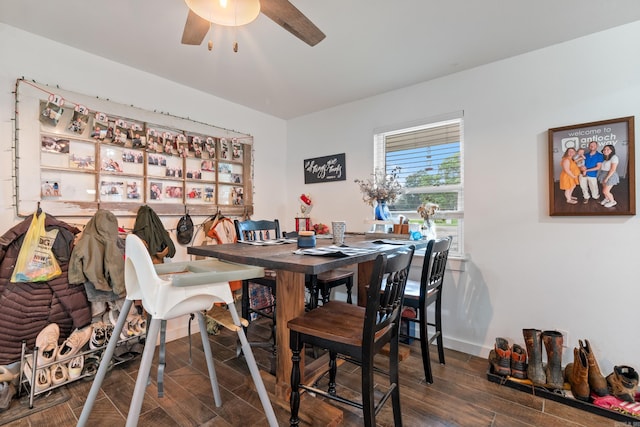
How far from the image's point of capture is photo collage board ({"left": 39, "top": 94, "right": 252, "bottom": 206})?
2.27 m

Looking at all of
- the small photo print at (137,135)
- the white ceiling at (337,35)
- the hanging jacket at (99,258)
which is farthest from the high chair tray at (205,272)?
the small photo print at (137,135)

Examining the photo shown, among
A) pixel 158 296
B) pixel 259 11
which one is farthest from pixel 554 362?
pixel 259 11

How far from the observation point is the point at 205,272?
140cm

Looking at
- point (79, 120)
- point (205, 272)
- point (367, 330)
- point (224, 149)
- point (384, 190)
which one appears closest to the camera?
point (367, 330)

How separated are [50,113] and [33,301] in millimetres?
1328

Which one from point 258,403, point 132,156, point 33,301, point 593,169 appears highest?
point 132,156

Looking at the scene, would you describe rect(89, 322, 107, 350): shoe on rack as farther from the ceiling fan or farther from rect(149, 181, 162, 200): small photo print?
the ceiling fan

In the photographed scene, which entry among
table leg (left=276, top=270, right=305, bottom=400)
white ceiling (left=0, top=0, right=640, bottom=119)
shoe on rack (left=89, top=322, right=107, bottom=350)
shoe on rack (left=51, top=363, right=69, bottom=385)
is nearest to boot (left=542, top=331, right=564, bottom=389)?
table leg (left=276, top=270, right=305, bottom=400)

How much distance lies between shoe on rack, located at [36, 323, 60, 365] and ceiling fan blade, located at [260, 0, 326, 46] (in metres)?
2.36

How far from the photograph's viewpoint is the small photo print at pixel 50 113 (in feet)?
7.22

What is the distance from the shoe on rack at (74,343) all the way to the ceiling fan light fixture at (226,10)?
2183 millimetres

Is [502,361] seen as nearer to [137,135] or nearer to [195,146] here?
[195,146]

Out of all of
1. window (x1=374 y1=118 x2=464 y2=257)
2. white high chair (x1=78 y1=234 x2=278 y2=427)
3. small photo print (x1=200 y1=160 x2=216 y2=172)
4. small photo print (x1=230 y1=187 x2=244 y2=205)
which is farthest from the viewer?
small photo print (x1=230 y1=187 x2=244 y2=205)

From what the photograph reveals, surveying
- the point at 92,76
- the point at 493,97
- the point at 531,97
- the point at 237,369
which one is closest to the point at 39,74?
the point at 92,76
